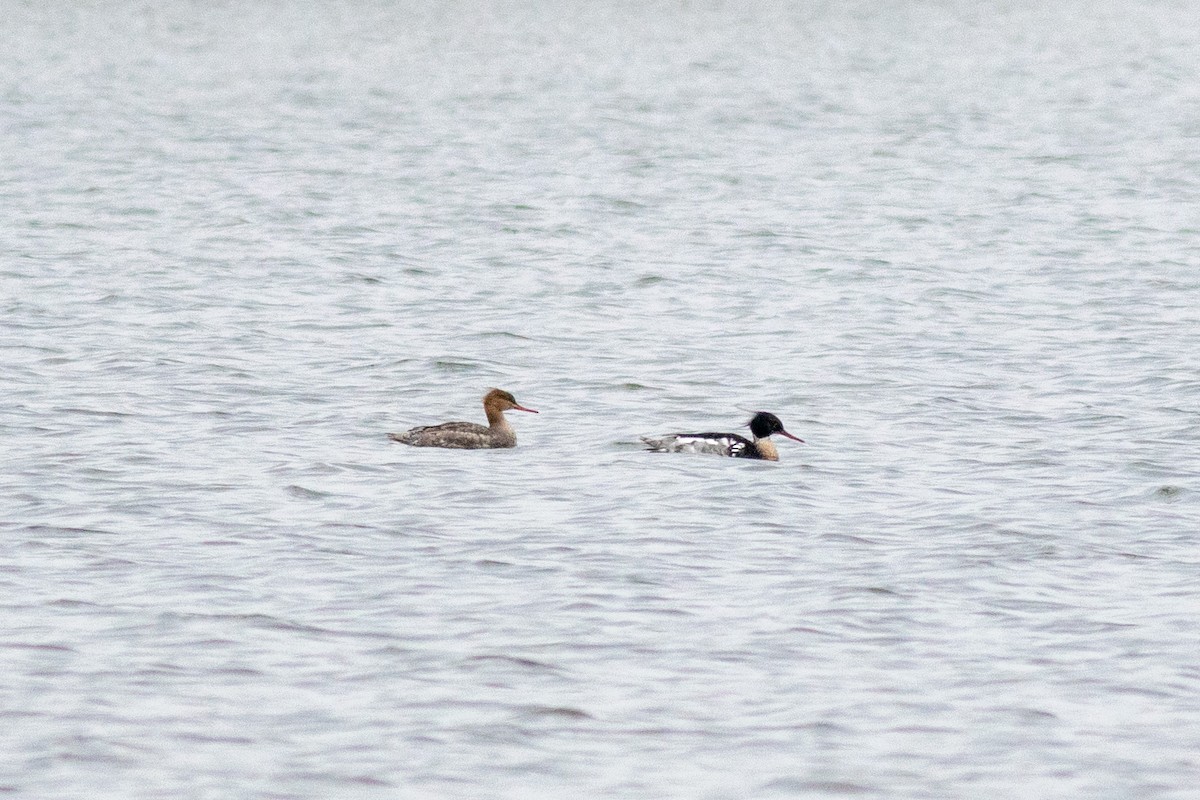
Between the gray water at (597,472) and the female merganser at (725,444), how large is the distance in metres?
0.13

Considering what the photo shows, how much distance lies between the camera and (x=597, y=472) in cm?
1667

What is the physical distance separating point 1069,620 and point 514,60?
52191 millimetres

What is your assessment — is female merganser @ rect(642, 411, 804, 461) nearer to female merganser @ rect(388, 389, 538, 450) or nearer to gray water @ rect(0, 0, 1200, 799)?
gray water @ rect(0, 0, 1200, 799)

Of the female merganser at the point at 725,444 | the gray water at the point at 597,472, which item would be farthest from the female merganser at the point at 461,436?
the female merganser at the point at 725,444

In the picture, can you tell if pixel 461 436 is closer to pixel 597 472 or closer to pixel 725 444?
pixel 597 472

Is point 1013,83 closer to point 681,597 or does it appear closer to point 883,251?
Answer: point 883,251

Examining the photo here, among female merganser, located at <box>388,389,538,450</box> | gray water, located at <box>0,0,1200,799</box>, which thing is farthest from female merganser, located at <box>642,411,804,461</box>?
female merganser, located at <box>388,389,538,450</box>

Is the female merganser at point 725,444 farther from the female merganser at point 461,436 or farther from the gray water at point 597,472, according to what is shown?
the female merganser at point 461,436

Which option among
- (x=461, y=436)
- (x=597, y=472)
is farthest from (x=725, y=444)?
(x=461, y=436)

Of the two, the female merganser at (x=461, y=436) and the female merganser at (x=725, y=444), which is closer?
the female merganser at (x=725, y=444)

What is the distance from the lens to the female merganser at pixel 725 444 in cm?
1722

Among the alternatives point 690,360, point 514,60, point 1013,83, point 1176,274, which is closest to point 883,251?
point 1176,274

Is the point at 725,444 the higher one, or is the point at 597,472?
the point at 725,444

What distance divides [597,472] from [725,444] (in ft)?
3.80
